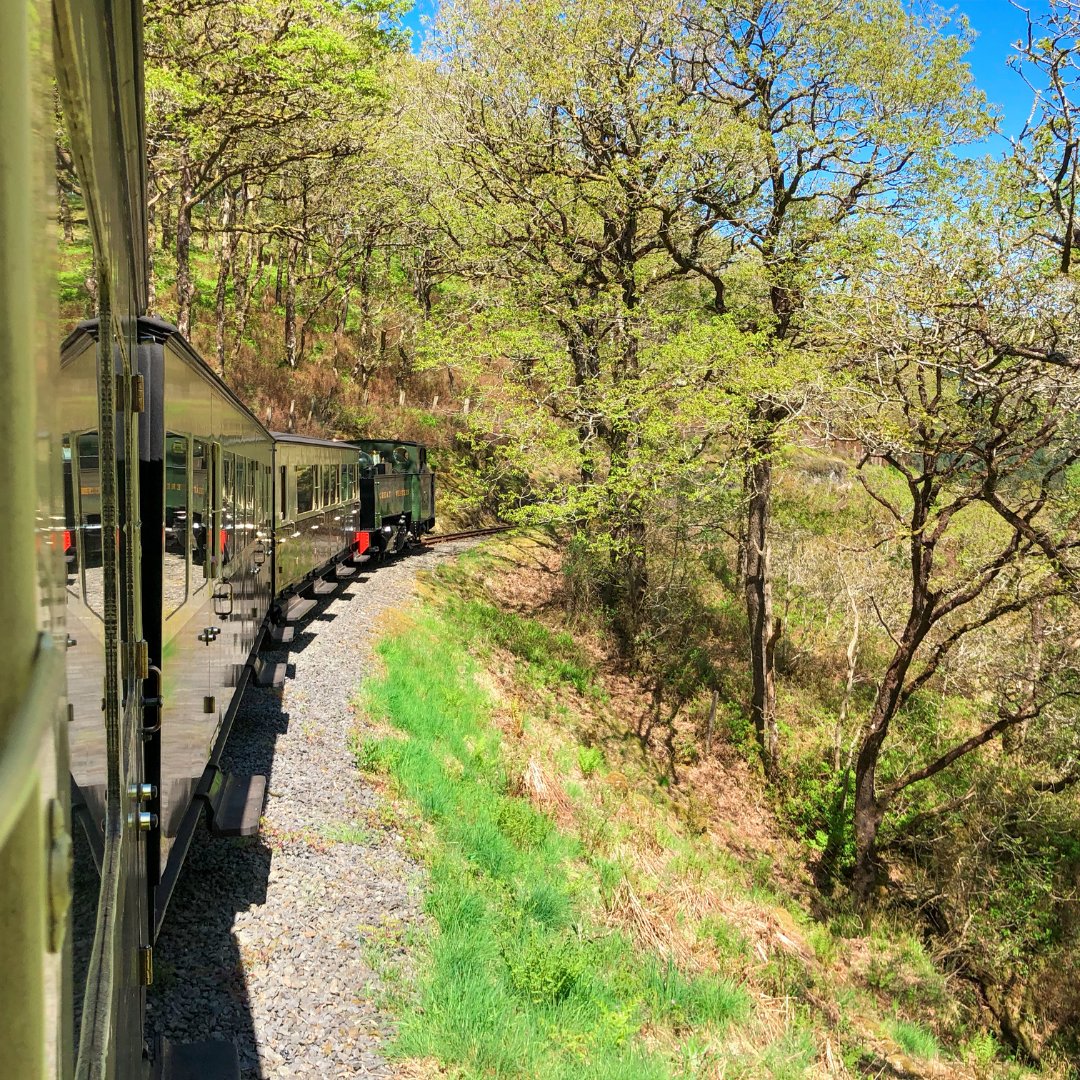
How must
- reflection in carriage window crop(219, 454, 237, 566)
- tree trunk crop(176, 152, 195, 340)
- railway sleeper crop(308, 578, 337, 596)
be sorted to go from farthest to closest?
tree trunk crop(176, 152, 195, 340), railway sleeper crop(308, 578, 337, 596), reflection in carriage window crop(219, 454, 237, 566)

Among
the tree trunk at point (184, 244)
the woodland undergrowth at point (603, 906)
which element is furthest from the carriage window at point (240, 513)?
the tree trunk at point (184, 244)

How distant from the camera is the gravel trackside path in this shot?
4.23 metres

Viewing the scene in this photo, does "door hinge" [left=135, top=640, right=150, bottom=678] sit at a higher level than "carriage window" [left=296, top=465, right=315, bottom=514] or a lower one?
lower

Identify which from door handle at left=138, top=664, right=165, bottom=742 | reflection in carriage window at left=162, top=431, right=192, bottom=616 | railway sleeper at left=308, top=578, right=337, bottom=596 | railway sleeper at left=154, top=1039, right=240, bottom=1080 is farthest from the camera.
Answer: railway sleeper at left=308, top=578, right=337, bottom=596

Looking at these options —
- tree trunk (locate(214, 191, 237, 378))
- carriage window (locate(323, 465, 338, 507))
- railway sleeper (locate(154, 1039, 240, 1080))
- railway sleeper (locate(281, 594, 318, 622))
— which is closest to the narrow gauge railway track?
tree trunk (locate(214, 191, 237, 378))

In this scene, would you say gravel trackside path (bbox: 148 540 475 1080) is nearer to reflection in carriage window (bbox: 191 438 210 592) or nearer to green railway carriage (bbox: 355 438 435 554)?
reflection in carriage window (bbox: 191 438 210 592)

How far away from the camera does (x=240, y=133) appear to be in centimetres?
1481

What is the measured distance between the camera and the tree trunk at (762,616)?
14.0 metres

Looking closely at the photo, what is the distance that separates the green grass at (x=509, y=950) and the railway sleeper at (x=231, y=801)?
135cm

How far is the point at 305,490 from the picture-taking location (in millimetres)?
11812

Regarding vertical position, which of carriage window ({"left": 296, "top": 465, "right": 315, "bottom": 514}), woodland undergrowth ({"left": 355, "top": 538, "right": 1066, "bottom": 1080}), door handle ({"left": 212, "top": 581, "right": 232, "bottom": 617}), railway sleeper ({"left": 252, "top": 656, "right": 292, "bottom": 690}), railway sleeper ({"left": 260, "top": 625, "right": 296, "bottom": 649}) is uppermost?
carriage window ({"left": 296, "top": 465, "right": 315, "bottom": 514})

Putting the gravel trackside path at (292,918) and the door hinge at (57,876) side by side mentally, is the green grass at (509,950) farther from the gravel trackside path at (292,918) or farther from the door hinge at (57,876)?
the door hinge at (57,876)

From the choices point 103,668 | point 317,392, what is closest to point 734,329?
point 103,668

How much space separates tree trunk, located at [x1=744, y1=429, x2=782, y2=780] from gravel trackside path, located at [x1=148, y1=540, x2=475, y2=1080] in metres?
8.30
